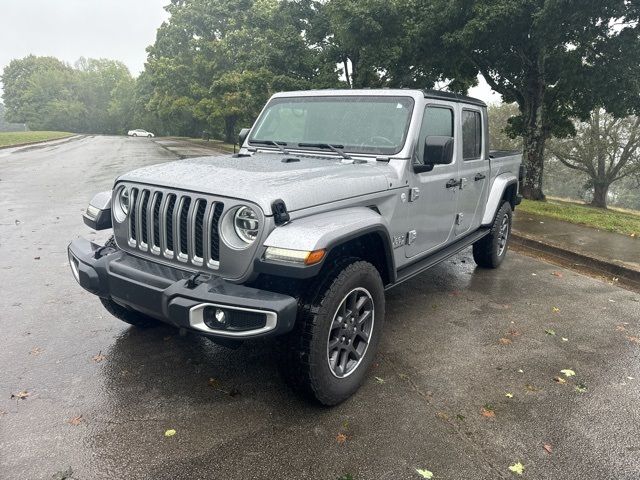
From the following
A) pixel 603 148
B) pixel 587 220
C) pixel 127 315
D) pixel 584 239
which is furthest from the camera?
pixel 603 148

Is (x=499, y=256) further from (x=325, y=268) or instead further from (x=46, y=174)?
(x=46, y=174)

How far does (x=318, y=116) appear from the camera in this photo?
4.13m

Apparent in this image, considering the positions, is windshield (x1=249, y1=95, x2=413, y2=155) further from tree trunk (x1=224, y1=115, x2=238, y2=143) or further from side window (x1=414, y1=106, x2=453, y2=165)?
tree trunk (x1=224, y1=115, x2=238, y2=143)

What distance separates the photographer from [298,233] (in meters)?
2.59

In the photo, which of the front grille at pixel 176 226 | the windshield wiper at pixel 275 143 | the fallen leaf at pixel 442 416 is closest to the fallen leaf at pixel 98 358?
the front grille at pixel 176 226

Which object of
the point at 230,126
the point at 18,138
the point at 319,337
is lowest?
the point at 319,337

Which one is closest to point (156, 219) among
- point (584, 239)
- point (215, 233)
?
point (215, 233)

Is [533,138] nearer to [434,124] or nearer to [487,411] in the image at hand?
[434,124]

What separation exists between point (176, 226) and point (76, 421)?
1.32 m

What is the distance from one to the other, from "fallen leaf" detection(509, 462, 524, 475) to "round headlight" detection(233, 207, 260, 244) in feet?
6.26

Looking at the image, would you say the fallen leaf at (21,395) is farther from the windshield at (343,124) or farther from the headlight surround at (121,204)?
the windshield at (343,124)

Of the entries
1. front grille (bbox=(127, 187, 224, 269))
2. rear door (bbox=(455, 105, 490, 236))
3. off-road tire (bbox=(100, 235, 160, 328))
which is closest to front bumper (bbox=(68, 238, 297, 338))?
front grille (bbox=(127, 187, 224, 269))

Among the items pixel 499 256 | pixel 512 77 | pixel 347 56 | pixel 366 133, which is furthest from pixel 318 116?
pixel 347 56

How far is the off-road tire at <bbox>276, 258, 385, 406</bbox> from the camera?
2693mm
